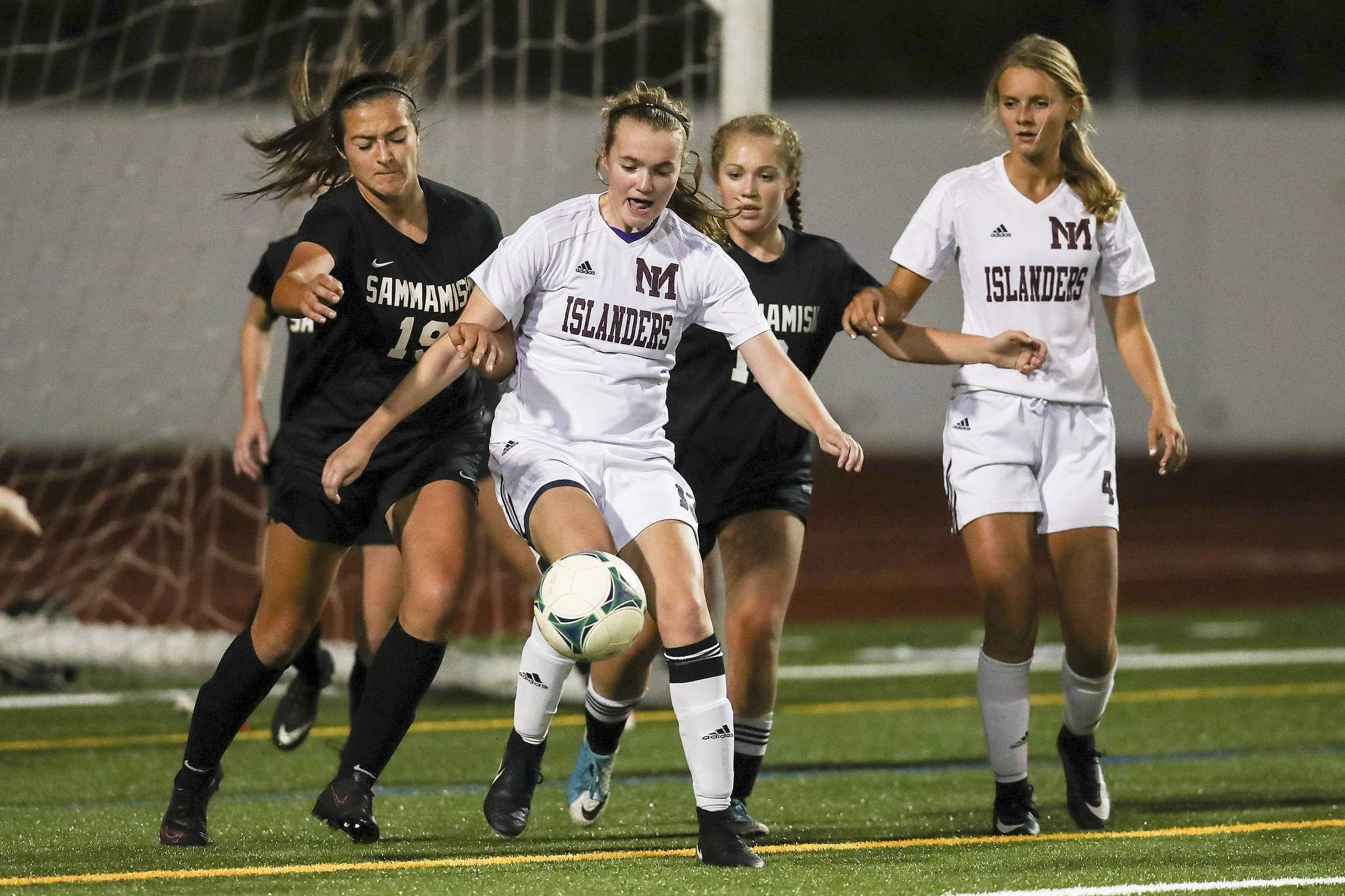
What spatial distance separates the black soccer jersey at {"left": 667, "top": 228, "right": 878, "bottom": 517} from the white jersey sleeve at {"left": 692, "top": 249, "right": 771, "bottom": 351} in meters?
0.56

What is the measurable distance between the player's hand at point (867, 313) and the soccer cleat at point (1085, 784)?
1235mm

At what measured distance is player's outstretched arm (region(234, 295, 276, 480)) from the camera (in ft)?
20.4

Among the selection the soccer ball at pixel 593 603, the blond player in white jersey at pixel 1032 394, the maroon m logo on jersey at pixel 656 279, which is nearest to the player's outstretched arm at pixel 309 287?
the maroon m logo on jersey at pixel 656 279

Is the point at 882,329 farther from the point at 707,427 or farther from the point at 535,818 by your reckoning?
the point at 535,818

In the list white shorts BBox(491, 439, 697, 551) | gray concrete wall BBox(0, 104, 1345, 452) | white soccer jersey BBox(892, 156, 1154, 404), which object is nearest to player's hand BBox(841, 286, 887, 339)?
white soccer jersey BBox(892, 156, 1154, 404)

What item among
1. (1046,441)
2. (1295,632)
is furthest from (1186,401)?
(1046,441)

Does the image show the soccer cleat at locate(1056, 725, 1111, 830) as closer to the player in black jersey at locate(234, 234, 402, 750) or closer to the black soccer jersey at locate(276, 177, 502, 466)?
the black soccer jersey at locate(276, 177, 502, 466)

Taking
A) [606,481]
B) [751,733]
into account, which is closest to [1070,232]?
[606,481]

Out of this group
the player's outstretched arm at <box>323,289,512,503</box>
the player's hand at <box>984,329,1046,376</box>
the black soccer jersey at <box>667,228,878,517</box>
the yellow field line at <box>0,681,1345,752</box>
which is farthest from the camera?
the yellow field line at <box>0,681,1345,752</box>

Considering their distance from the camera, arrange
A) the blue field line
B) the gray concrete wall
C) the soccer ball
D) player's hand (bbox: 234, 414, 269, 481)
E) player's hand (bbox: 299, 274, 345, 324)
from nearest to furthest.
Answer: the soccer ball
player's hand (bbox: 299, 274, 345, 324)
the blue field line
player's hand (bbox: 234, 414, 269, 481)
the gray concrete wall

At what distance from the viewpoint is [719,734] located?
13.1 ft

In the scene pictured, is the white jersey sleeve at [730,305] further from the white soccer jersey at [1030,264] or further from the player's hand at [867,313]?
the white soccer jersey at [1030,264]

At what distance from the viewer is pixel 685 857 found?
13.9ft

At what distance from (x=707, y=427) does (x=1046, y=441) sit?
36.2 inches
